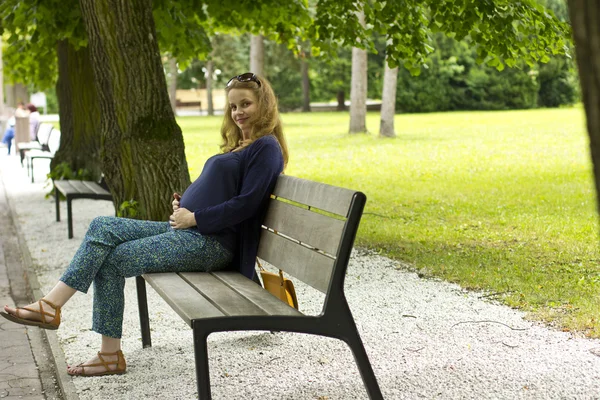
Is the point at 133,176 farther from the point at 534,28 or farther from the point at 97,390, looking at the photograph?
the point at 534,28

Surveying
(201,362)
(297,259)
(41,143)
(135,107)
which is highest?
(135,107)

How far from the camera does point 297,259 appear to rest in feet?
13.3

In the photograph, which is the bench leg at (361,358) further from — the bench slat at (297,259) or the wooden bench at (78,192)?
the wooden bench at (78,192)

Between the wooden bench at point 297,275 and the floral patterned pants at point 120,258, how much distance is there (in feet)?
0.25

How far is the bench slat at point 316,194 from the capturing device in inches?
144

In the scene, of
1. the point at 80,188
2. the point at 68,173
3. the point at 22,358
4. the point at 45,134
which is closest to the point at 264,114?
the point at 22,358

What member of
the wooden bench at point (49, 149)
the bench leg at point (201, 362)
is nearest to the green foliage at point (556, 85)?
the wooden bench at point (49, 149)

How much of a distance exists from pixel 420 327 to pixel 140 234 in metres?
1.85

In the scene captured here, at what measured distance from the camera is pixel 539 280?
6574mm

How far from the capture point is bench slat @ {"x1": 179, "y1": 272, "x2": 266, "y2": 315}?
12.0 ft

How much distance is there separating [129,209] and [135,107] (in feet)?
2.71

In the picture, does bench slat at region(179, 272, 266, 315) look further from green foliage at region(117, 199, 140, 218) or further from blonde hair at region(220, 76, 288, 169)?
green foliage at region(117, 199, 140, 218)

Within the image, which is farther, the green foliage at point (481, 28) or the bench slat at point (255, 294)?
the green foliage at point (481, 28)

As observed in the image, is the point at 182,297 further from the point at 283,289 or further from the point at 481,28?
the point at 481,28
